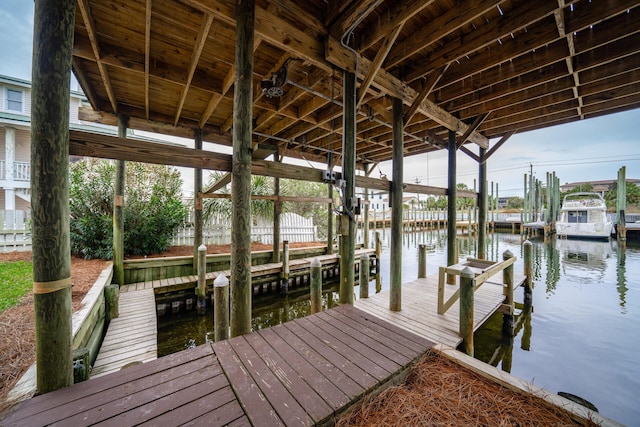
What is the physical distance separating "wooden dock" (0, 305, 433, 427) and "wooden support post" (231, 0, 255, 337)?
423mm

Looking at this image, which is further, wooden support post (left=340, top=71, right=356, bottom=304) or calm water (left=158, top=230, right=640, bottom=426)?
wooden support post (left=340, top=71, right=356, bottom=304)

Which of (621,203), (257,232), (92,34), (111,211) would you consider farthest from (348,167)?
(621,203)

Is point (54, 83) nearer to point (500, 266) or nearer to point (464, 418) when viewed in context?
point (464, 418)

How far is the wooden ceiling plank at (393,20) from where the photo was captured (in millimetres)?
2639

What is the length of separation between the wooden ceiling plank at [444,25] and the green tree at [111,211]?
7563 millimetres

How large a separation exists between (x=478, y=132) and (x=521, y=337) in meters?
5.29

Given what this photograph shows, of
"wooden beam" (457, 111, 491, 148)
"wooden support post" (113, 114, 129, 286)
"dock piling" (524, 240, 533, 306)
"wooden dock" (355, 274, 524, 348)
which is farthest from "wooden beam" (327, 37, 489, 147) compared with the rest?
"wooden support post" (113, 114, 129, 286)

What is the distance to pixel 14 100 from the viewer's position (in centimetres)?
1041

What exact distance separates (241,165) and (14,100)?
15.8m

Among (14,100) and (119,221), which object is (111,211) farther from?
(14,100)

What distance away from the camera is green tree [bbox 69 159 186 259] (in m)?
6.14

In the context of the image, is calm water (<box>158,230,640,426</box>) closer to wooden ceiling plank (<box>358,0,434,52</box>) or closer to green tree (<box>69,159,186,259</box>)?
green tree (<box>69,159,186,259</box>)

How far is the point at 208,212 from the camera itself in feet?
32.2

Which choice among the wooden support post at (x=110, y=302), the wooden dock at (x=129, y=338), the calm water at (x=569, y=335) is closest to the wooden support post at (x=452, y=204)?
the calm water at (x=569, y=335)
